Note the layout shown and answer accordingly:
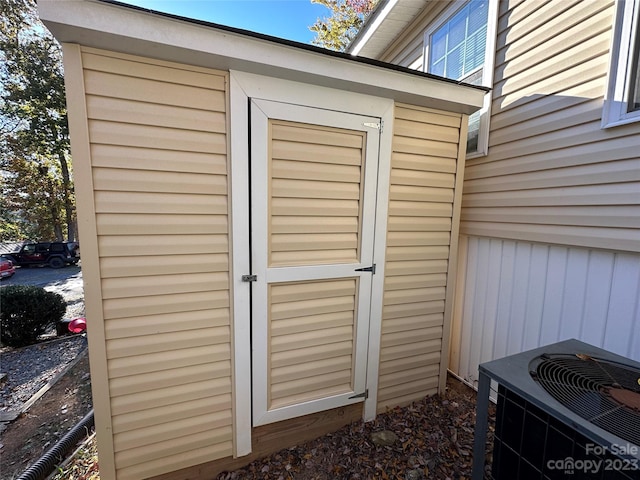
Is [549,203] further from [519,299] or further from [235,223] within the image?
[235,223]

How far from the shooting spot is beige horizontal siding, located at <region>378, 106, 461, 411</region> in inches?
85.4

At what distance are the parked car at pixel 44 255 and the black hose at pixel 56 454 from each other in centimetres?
1052

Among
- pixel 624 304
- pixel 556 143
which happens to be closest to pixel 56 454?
pixel 624 304

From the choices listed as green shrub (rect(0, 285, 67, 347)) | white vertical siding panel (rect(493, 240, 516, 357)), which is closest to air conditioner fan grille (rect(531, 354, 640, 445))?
white vertical siding panel (rect(493, 240, 516, 357))

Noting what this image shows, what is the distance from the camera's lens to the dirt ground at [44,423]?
7.25 feet

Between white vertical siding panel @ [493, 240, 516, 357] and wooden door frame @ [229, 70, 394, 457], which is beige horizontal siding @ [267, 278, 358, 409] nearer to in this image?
wooden door frame @ [229, 70, 394, 457]

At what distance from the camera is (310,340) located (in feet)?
6.59

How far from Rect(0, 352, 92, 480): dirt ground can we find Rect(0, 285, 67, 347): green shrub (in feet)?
5.99

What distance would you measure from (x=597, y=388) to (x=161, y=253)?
2186mm

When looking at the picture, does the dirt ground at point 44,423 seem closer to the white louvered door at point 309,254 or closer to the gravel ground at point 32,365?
the gravel ground at point 32,365

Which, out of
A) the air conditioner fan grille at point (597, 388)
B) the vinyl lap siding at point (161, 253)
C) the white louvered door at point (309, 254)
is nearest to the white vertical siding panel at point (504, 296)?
the air conditioner fan grille at point (597, 388)

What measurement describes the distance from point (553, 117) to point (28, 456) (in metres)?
4.77

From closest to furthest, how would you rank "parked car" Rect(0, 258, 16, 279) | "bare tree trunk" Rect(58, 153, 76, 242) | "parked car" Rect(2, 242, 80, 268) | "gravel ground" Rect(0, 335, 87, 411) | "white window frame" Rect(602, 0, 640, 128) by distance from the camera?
"white window frame" Rect(602, 0, 640, 128), "gravel ground" Rect(0, 335, 87, 411), "parked car" Rect(0, 258, 16, 279), "bare tree trunk" Rect(58, 153, 76, 242), "parked car" Rect(2, 242, 80, 268)

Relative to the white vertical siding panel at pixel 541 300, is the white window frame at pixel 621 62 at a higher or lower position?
higher
